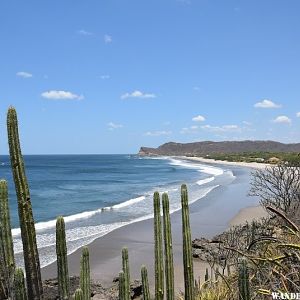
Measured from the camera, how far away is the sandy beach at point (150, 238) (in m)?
15.0

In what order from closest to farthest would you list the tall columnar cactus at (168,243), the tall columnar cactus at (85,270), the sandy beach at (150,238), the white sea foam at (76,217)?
1. the tall columnar cactus at (85,270)
2. the tall columnar cactus at (168,243)
3. the sandy beach at (150,238)
4. the white sea foam at (76,217)

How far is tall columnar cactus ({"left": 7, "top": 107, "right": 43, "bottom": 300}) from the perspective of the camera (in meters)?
5.11

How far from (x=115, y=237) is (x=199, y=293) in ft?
42.4

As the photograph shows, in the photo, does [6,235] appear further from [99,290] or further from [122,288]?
[99,290]

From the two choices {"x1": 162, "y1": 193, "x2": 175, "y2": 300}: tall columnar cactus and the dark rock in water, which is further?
the dark rock in water

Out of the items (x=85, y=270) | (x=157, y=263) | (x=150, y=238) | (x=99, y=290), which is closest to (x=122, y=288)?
(x=85, y=270)

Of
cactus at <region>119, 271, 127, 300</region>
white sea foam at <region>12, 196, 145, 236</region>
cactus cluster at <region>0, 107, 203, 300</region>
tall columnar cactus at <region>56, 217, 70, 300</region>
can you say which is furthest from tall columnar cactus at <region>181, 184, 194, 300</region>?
white sea foam at <region>12, 196, 145, 236</region>

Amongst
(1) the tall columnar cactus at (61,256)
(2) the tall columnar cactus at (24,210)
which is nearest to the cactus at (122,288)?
(1) the tall columnar cactus at (61,256)

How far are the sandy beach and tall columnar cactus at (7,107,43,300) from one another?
7.65 meters

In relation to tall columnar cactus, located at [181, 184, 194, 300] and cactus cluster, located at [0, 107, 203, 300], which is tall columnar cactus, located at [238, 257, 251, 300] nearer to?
cactus cluster, located at [0, 107, 203, 300]

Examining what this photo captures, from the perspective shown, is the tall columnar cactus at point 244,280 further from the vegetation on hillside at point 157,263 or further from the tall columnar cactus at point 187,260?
the tall columnar cactus at point 187,260

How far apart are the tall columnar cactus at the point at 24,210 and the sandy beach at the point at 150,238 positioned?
7647 mm

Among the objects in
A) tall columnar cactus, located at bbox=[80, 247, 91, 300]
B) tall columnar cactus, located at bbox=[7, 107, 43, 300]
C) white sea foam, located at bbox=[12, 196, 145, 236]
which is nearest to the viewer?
tall columnar cactus, located at bbox=[7, 107, 43, 300]

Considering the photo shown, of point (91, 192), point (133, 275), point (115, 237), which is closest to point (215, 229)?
point (115, 237)
